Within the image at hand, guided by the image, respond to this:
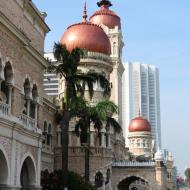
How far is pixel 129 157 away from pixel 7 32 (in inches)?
1762

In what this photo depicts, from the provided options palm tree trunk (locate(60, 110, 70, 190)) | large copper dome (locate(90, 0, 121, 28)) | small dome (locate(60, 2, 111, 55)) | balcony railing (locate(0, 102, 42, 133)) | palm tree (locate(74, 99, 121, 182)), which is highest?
large copper dome (locate(90, 0, 121, 28))

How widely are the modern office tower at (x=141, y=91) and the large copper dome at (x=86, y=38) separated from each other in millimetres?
88071

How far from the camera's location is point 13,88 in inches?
696

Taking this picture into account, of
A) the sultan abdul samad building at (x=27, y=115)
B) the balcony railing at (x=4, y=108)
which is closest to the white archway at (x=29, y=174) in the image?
the sultan abdul samad building at (x=27, y=115)

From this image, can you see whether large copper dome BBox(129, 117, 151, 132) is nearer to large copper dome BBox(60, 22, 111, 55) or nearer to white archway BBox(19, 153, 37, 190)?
large copper dome BBox(60, 22, 111, 55)

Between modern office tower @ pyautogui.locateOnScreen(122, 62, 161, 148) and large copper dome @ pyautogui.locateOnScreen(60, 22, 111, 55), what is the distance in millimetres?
88071

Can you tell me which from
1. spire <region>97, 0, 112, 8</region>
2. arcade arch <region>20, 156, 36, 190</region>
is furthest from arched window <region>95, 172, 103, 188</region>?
spire <region>97, 0, 112, 8</region>

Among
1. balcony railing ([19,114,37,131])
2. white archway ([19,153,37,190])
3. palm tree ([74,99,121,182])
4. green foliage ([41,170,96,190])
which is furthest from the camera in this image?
palm tree ([74,99,121,182])

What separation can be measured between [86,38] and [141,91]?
93352 mm

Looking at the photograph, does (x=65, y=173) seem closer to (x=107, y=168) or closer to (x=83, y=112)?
(x=83, y=112)

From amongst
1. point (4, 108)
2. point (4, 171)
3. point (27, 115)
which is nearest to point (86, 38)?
point (27, 115)

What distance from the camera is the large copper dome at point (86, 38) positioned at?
3644cm

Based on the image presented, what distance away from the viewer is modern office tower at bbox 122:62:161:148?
127m

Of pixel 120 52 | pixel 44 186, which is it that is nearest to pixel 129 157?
pixel 120 52
